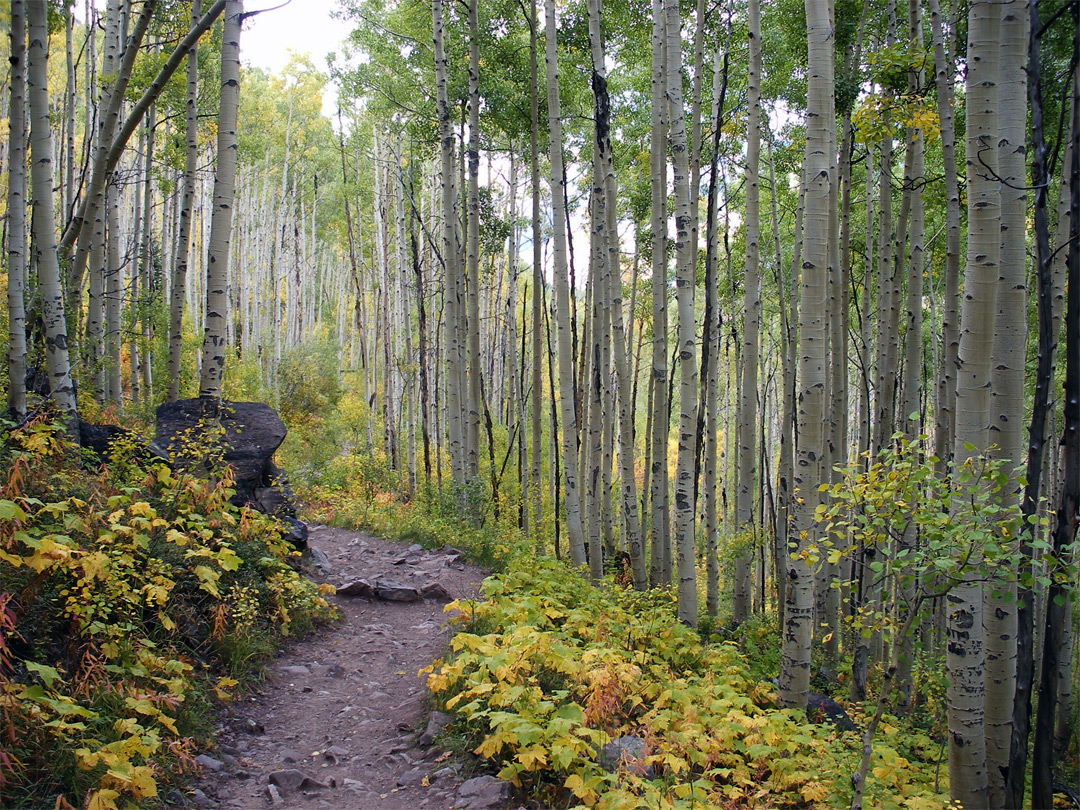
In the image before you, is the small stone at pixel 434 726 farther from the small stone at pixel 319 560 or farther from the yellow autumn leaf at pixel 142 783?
the small stone at pixel 319 560

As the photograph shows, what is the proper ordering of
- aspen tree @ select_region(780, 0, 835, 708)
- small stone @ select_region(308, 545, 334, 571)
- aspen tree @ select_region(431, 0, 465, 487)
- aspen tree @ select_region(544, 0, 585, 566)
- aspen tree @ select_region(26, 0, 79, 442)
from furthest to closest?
1. aspen tree @ select_region(431, 0, 465, 487)
2. aspen tree @ select_region(544, 0, 585, 566)
3. small stone @ select_region(308, 545, 334, 571)
4. aspen tree @ select_region(26, 0, 79, 442)
5. aspen tree @ select_region(780, 0, 835, 708)

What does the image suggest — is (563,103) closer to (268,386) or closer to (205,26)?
(205,26)

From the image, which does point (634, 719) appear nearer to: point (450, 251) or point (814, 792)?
point (814, 792)

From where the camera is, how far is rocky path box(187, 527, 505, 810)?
125 inches

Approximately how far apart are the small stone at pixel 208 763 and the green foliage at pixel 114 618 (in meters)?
0.08

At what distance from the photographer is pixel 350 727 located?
404 centimetres

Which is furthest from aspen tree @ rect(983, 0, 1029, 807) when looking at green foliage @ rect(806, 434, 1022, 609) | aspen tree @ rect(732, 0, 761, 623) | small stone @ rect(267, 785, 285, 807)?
small stone @ rect(267, 785, 285, 807)

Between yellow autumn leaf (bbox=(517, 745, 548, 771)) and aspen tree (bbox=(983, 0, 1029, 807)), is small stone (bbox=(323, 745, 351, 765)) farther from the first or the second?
aspen tree (bbox=(983, 0, 1029, 807))

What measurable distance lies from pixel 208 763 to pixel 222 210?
4306 millimetres

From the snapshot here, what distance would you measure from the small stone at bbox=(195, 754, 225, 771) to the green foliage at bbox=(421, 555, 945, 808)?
1257mm

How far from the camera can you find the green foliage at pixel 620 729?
3070mm

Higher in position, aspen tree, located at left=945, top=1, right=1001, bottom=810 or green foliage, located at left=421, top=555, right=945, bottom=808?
aspen tree, located at left=945, top=1, right=1001, bottom=810

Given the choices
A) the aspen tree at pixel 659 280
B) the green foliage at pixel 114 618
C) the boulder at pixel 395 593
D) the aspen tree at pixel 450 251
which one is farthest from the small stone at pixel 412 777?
the aspen tree at pixel 450 251

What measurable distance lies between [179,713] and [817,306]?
16.2 feet
